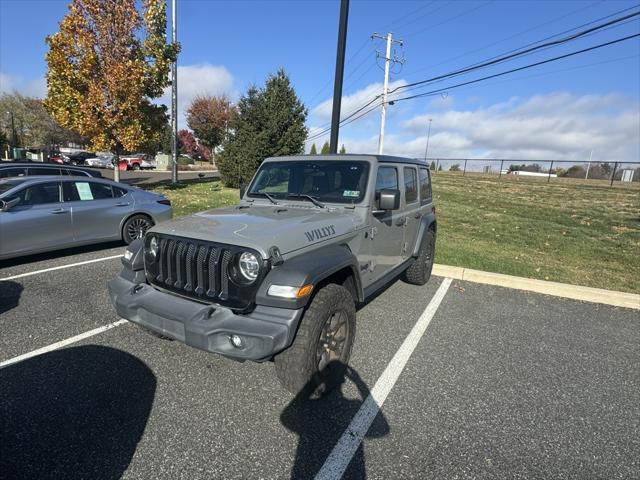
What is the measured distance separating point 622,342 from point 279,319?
13.1 feet

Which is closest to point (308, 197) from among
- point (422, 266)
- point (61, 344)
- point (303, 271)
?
point (303, 271)

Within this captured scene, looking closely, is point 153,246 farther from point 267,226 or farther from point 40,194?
point 40,194

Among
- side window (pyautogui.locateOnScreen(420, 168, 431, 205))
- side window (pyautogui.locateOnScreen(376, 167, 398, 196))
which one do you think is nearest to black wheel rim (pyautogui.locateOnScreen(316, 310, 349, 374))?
side window (pyautogui.locateOnScreen(376, 167, 398, 196))

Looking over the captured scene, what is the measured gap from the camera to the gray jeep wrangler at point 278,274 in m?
2.50

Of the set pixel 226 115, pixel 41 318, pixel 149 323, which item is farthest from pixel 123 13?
pixel 226 115

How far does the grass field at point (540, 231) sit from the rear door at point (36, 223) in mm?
4607

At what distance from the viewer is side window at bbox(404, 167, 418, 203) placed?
183 inches

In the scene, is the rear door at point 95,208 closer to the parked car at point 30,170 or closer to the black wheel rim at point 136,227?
the black wheel rim at point 136,227

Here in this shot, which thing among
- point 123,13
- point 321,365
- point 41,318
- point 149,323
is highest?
point 123,13

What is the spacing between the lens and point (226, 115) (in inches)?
1682

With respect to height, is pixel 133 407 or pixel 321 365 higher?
pixel 321 365

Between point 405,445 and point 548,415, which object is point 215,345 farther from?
point 548,415

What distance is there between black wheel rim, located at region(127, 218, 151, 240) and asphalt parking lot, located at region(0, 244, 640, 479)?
2.89m

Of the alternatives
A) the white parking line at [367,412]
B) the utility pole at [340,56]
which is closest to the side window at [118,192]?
the utility pole at [340,56]
